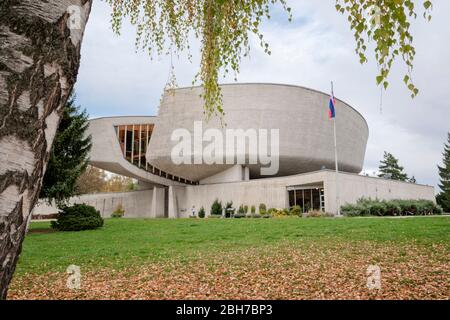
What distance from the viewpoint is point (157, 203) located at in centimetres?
4834

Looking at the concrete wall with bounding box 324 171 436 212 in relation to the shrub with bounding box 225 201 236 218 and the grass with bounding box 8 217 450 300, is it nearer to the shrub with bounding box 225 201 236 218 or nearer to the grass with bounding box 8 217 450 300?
the shrub with bounding box 225 201 236 218

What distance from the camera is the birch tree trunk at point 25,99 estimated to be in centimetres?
143

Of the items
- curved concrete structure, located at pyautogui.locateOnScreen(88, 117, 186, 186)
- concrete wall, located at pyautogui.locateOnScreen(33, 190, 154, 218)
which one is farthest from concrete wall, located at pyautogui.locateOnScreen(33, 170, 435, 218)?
curved concrete structure, located at pyautogui.locateOnScreen(88, 117, 186, 186)

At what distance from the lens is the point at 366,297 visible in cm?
452

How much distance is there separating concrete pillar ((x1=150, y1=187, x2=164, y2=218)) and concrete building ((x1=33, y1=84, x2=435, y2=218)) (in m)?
4.28

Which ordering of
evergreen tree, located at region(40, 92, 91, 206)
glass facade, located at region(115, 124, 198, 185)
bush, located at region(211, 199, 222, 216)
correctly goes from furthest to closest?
glass facade, located at region(115, 124, 198, 185) < bush, located at region(211, 199, 222, 216) < evergreen tree, located at region(40, 92, 91, 206)

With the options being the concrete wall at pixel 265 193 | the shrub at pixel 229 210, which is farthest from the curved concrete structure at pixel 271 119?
the shrub at pixel 229 210

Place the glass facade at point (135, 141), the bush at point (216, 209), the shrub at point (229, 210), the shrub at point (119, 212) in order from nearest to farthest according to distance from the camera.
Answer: the shrub at point (229, 210) < the bush at point (216, 209) < the glass facade at point (135, 141) < the shrub at point (119, 212)

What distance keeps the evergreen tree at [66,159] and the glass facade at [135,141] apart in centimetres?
2457

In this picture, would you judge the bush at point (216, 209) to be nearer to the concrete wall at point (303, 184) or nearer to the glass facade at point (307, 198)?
the concrete wall at point (303, 184)

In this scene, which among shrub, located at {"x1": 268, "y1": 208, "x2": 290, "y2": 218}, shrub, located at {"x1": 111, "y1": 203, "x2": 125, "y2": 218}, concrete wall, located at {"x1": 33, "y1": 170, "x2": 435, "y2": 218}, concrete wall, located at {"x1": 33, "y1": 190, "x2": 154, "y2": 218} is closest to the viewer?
shrub, located at {"x1": 268, "y1": 208, "x2": 290, "y2": 218}

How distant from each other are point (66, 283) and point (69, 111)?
49.7 feet

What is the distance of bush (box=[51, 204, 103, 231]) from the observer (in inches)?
742
